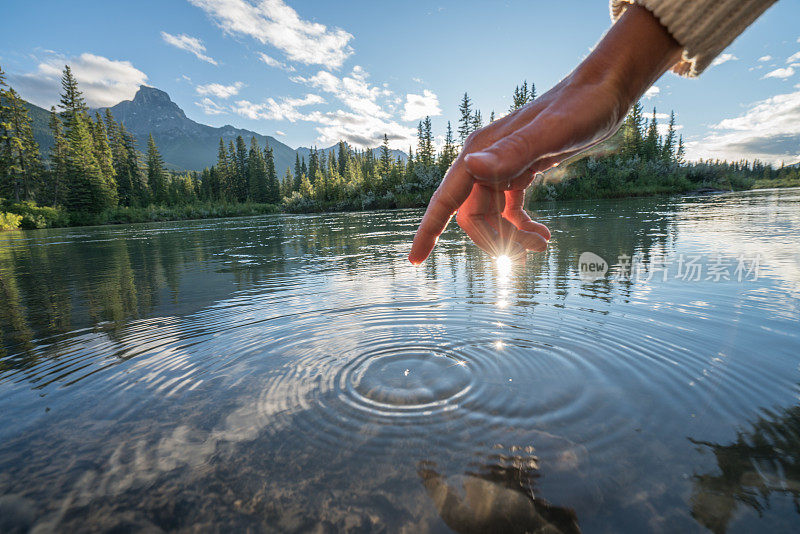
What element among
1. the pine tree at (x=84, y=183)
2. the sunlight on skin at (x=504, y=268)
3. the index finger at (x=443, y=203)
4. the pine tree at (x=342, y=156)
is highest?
the pine tree at (x=342, y=156)

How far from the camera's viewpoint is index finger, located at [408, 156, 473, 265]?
1.35 m

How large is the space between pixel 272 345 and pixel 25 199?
232ft

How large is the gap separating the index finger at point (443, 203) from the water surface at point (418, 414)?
1002mm

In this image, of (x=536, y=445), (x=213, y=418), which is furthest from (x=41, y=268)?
(x=536, y=445)

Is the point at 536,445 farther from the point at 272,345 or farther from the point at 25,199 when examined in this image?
the point at 25,199

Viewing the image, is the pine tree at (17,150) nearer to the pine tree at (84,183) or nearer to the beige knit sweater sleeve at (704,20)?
the pine tree at (84,183)

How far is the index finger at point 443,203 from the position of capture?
1.35 m

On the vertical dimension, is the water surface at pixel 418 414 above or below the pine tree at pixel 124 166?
below

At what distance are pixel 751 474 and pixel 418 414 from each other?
1479 mm

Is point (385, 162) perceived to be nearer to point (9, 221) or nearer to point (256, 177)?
point (256, 177)

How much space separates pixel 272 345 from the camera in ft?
10.4

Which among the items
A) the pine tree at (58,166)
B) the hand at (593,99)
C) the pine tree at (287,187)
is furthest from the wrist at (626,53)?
the pine tree at (287,187)

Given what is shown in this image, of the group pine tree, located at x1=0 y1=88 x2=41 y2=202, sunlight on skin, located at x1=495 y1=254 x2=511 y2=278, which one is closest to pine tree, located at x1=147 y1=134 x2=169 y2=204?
pine tree, located at x1=0 y1=88 x2=41 y2=202

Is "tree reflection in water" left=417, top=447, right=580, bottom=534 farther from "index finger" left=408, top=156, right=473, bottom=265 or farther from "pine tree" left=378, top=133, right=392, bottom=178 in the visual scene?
"pine tree" left=378, top=133, right=392, bottom=178
